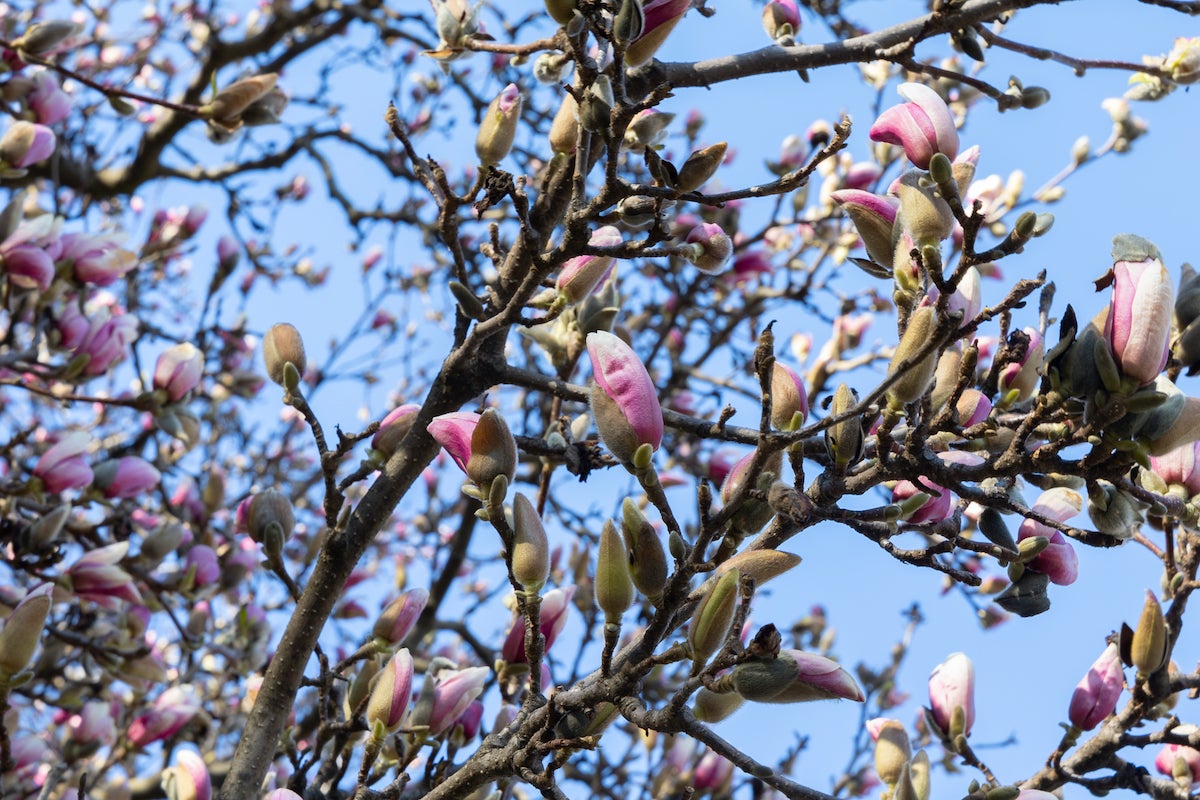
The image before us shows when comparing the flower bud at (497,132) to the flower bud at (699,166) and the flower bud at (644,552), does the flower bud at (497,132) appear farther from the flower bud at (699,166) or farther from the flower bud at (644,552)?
the flower bud at (644,552)

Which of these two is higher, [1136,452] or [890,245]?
[890,245]

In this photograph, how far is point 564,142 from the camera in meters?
1.41

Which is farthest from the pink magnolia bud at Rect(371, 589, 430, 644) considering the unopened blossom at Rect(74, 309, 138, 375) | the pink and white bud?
the unopened blossom at Rect(74, 309, 138, 375)

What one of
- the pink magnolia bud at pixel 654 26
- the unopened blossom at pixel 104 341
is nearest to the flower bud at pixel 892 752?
the pink magnolia bud at pixel 654 26

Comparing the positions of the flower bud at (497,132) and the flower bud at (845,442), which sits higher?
the flower bud at (497,132)

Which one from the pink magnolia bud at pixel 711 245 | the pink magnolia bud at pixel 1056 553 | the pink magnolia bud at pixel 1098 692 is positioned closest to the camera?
the pink magnolia bud at pixel 1056 553

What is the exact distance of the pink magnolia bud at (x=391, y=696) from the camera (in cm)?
130

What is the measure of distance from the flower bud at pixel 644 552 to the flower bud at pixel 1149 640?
0.83 m

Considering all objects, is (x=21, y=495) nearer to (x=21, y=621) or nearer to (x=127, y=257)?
(x=127, y=257)

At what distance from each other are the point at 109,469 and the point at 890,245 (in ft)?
6.35

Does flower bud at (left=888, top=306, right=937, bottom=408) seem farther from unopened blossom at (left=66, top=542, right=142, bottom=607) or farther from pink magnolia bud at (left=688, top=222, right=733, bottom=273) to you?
unopened blossom at (left=66, top=542, right=142, bottom=607)

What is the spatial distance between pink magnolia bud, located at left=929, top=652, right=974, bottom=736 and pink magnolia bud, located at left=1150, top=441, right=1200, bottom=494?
0.45m

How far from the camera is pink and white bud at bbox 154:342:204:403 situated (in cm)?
229

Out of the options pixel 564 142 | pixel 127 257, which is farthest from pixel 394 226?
pixel 564 142
